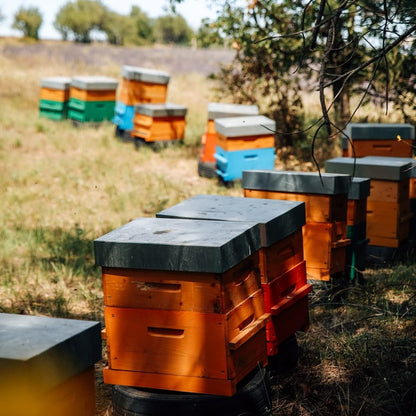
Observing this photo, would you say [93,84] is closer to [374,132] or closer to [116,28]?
[374,132]

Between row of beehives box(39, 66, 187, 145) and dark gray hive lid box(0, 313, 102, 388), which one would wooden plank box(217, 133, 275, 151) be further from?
dark gray hive lid box(0, 313, 102, 388)

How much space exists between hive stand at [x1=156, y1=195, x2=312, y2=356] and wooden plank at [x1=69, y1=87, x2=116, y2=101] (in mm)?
7981

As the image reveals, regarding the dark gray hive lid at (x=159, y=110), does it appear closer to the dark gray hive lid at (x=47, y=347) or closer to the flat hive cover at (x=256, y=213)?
the flat hive cover at (x=256, y=213)

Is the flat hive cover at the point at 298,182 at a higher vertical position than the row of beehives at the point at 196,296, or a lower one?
higher

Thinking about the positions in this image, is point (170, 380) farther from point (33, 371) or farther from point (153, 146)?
point (153, 146)

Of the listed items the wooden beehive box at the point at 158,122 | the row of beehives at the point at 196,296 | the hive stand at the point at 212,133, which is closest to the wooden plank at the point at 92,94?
the wooden beehive box at the point at 158,122

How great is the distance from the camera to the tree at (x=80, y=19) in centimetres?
6869

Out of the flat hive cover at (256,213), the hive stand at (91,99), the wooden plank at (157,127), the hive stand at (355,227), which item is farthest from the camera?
the hive stand at (91,99)

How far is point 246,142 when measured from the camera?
7633mm

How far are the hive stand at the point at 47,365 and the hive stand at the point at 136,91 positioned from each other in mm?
8070

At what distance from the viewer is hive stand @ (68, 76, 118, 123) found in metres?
11.1

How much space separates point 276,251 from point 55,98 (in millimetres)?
9464

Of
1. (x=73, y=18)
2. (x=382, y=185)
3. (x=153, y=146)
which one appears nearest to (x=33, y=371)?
(x=382, y=185)

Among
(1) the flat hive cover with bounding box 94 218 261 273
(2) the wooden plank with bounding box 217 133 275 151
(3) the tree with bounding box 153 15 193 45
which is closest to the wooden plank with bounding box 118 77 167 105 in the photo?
(2) the wooden plank with bounding box 217 133 275 151
